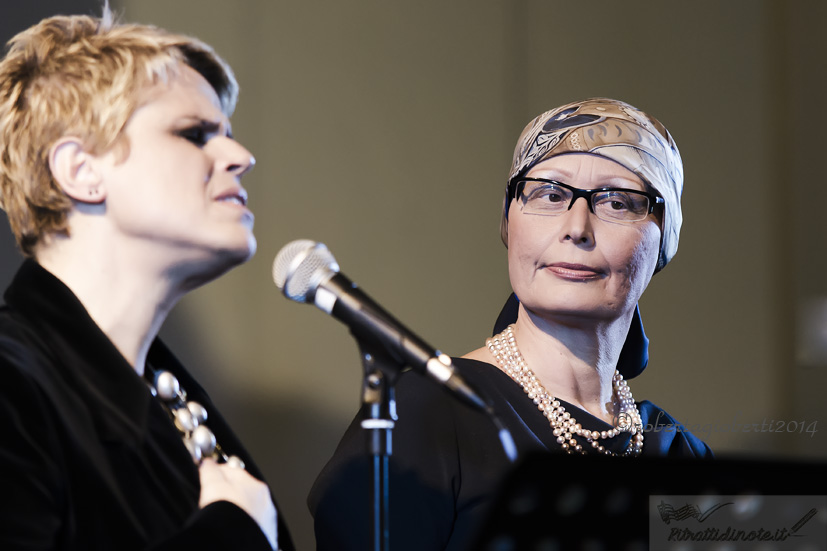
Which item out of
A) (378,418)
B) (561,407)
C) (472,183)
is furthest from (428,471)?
(472,183)

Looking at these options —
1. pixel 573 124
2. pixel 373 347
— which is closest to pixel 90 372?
pixel 373 347

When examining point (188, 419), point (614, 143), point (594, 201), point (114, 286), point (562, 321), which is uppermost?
point (614, 143)

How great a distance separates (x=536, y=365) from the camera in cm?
196

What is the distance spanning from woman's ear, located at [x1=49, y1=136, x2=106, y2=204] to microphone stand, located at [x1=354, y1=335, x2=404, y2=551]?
46 centimetres

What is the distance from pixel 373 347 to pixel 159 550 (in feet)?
1.26

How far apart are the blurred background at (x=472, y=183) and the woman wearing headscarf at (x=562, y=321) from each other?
2.92ft

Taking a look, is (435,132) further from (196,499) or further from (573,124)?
(196,499)

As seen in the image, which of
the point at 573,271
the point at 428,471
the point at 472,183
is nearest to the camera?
the point at 428,471

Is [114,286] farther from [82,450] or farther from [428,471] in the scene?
[428,471]

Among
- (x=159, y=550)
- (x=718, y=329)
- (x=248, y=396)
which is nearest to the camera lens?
(x=159, y=550)

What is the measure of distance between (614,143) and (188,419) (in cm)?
101

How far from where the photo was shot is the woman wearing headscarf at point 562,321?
1.76 meters

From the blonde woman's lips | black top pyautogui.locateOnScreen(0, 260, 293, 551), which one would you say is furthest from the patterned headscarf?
black top pyautogui.locateOnScreen(0, 260, 293, 551)

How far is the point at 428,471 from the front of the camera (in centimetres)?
172
